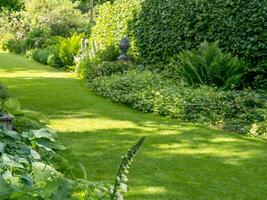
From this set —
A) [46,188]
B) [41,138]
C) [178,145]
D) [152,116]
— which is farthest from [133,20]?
[46,188]

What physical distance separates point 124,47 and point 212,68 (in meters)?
4.79

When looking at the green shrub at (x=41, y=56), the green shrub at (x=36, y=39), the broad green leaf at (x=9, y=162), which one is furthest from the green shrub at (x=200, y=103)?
the green shrub at (x=36, y=39)

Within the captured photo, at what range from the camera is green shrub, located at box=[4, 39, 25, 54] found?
28.0 m

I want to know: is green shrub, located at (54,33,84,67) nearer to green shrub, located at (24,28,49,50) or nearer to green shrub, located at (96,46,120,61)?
green shrub, located at (96,46,120,61)

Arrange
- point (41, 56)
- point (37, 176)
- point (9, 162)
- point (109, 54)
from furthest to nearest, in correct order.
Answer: point (41, 56) < point (109, 54) < point (9, 162) < point (37, 176)

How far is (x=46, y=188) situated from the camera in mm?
2867

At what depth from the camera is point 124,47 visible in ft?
48.6

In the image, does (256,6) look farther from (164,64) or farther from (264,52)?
(164,64)

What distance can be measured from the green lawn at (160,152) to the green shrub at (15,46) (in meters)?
18.2

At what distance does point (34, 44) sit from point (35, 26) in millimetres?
2608

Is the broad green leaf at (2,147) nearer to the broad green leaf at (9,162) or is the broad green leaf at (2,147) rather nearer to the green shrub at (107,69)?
the broad green leaf at (9,162)

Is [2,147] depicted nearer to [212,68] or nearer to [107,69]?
[212,68]

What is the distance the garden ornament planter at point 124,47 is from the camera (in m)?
14.6

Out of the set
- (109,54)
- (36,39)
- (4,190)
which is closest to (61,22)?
(36,39)
